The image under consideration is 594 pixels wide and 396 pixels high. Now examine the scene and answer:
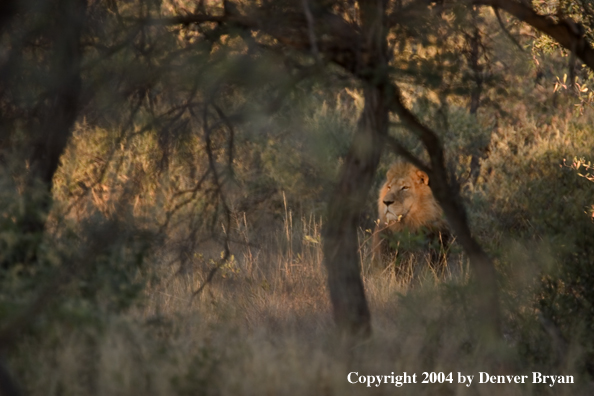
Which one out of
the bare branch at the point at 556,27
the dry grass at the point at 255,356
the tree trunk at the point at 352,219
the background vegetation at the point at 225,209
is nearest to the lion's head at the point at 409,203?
the background vegetation at the point at 225,209

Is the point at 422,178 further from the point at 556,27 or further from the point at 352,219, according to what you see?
the point at 352,219

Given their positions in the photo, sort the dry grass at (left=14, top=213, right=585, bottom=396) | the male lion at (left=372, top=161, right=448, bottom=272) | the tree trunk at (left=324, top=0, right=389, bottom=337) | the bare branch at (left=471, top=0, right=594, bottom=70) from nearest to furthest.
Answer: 1. the dry grass at (left=14, top=213, right=585, bottom=396)
2. the tree trunk at (left=324, top=0, right=389, bottom=337)
3. the bare branch at (left=471, top=0, right=594, bottom=70)
4. the male lion at (left=372, top=161, right=448, bottom=272)

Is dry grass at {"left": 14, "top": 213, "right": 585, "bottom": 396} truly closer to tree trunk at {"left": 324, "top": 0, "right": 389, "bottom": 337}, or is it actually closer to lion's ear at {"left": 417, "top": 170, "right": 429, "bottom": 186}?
tree trunk at {"left": 324, "top": 0, "right": 389, "bottom": 337}

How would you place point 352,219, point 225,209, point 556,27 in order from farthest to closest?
point 225,209 → point 556,27 → point 352,219

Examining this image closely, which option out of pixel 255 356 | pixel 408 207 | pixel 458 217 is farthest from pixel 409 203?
pixel 255 356

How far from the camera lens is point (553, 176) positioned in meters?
6.34

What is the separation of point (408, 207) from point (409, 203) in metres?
0.04

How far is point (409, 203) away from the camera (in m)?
7.43

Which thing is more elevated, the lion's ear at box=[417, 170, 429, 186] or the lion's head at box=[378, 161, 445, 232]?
the lion's ear at box=[417, 170, 429, 186]

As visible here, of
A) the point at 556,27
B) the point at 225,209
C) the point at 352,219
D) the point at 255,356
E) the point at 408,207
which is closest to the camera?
the point at 255,356

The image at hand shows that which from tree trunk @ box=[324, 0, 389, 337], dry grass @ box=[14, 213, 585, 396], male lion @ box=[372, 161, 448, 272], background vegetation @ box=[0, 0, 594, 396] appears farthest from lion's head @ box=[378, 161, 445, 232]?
tree trunk @ box=[324, 0, 389, 337]

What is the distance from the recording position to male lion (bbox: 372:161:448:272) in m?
7.39

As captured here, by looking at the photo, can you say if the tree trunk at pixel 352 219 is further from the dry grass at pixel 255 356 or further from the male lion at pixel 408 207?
the male lion at pixel 408 207

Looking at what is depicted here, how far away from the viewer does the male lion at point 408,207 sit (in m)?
7.39
